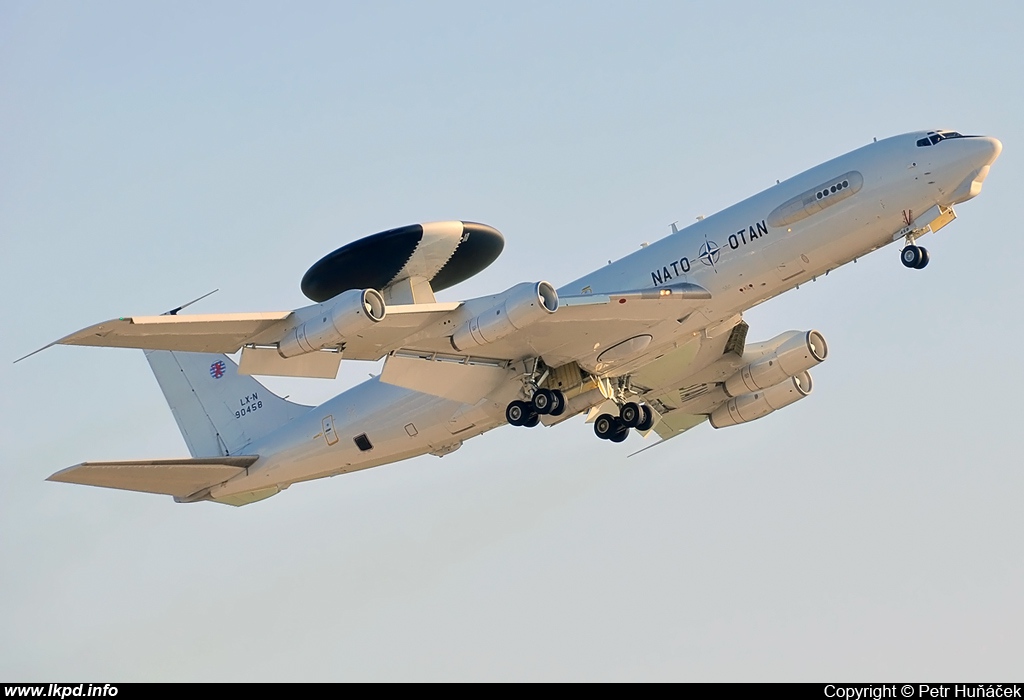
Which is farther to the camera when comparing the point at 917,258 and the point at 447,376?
the point at 447,376

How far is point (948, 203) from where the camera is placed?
110 feet

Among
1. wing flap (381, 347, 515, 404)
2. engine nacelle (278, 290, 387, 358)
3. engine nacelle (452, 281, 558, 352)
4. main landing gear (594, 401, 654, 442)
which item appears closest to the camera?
engine nacelle (278, 290, 387, 358)

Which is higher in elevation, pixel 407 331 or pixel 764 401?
pixel 407 331

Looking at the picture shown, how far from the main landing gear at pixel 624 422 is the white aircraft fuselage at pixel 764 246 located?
84.8 inches

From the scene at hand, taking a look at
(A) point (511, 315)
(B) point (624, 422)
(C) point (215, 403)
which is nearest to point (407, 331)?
(A) point (511, 315)

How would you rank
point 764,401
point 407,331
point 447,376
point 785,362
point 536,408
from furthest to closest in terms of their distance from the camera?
point 764,401 → point 785,362 → point 536,408 → point 447,376 → point 407,331

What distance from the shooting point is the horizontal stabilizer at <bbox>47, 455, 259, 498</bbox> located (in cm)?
3524

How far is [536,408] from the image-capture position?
36531 millimetres

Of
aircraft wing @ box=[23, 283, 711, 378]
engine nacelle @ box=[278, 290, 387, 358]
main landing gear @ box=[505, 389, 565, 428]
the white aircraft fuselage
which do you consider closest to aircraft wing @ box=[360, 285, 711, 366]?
aircraft wing @ box=[23, 283, 711, 378]

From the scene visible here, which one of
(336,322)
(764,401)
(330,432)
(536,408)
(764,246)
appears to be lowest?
(764,401)

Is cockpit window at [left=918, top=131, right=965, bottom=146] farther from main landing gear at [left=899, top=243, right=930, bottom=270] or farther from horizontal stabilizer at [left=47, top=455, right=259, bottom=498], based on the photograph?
horizontal stabilizer at [left=47, top=455, right=259, bottom=498]

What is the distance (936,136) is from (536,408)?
13.6 metres

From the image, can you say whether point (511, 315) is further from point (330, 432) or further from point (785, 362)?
point (785, 362)

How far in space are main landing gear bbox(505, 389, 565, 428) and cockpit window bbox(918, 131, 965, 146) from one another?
12.4m
